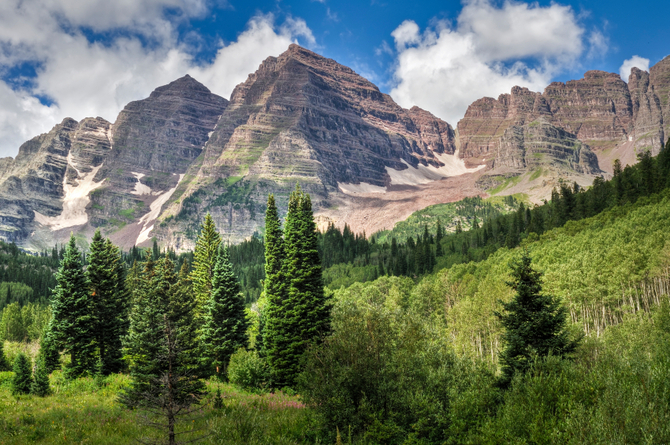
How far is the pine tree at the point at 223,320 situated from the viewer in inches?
2004

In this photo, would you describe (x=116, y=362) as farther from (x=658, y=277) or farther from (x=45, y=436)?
(x=658, y=277)

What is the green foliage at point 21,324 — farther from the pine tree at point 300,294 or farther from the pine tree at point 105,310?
the pine tree at point 300,294

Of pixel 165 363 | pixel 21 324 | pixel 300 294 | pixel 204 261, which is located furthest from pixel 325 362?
pixel 21 324

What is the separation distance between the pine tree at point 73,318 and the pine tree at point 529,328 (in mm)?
40939

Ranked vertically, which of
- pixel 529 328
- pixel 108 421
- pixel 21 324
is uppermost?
pixel 529 328

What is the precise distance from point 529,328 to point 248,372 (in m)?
28.9

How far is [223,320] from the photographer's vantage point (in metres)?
51.9

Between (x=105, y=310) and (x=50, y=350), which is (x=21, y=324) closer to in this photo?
(x=50, y=350)

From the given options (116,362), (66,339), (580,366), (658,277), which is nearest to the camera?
(580,366)

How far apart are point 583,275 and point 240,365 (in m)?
60.7

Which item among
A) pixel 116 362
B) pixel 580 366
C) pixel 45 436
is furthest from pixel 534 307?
pixel 116 362

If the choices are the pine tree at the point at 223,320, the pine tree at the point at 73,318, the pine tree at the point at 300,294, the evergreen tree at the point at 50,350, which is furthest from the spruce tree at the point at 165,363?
the pine tree at the point at 300,294

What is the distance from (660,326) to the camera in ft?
160

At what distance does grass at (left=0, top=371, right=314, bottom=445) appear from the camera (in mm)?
23016
